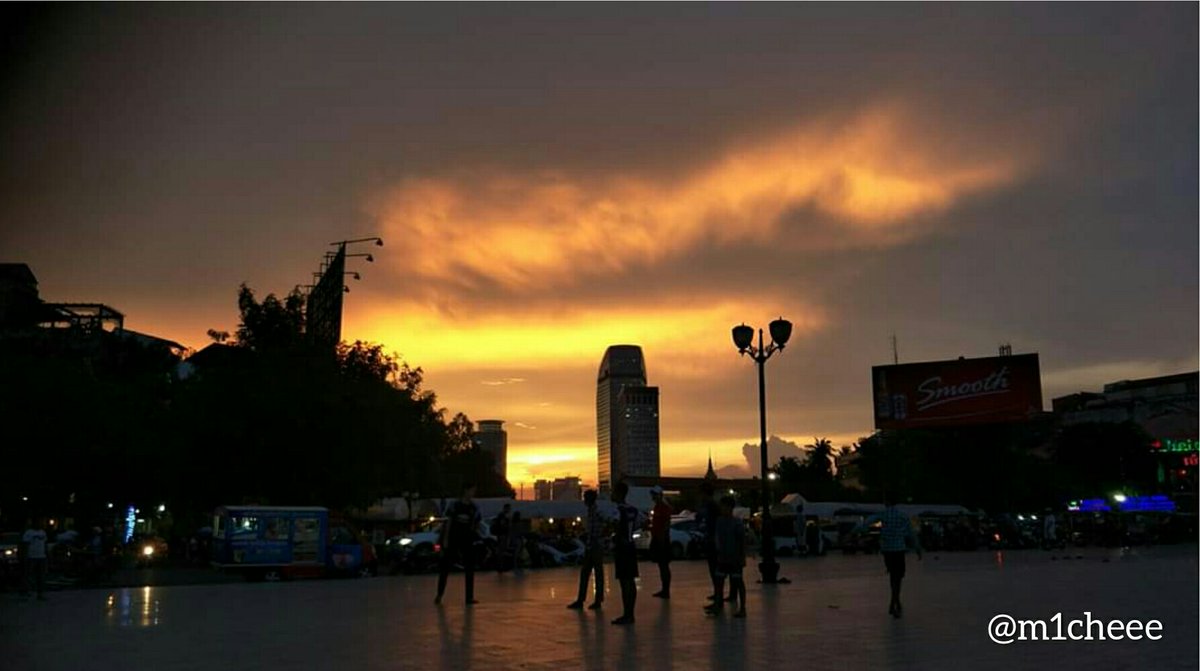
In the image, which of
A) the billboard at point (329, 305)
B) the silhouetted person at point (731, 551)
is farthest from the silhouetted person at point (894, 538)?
the billboard at point (329, 305)

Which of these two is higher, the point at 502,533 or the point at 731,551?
the point at 731,551

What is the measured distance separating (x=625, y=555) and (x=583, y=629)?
57.2 inches

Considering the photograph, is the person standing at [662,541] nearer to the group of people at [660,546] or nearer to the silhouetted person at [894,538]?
the group of people at [660,546]

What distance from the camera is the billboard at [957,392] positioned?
57031 millimetres

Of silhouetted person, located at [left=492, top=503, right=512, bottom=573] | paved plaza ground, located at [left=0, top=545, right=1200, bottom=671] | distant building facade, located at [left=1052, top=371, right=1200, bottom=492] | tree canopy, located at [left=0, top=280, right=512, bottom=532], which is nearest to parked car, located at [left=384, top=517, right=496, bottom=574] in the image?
silhouetted person, located at [left=492, top=503, right=512, bottom=573]

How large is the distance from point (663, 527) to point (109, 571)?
1633 cm

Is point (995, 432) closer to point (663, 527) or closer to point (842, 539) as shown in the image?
point (842, 539)

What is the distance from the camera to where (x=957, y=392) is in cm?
5791

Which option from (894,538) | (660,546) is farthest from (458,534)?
(894,538)

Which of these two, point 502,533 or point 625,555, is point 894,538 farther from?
point 502,533

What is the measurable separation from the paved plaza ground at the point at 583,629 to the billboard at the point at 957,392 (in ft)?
128

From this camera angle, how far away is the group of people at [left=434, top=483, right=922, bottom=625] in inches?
494

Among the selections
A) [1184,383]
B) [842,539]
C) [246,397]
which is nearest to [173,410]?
[246,397]

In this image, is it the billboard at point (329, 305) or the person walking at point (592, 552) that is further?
the billboard at point (329, 305)
